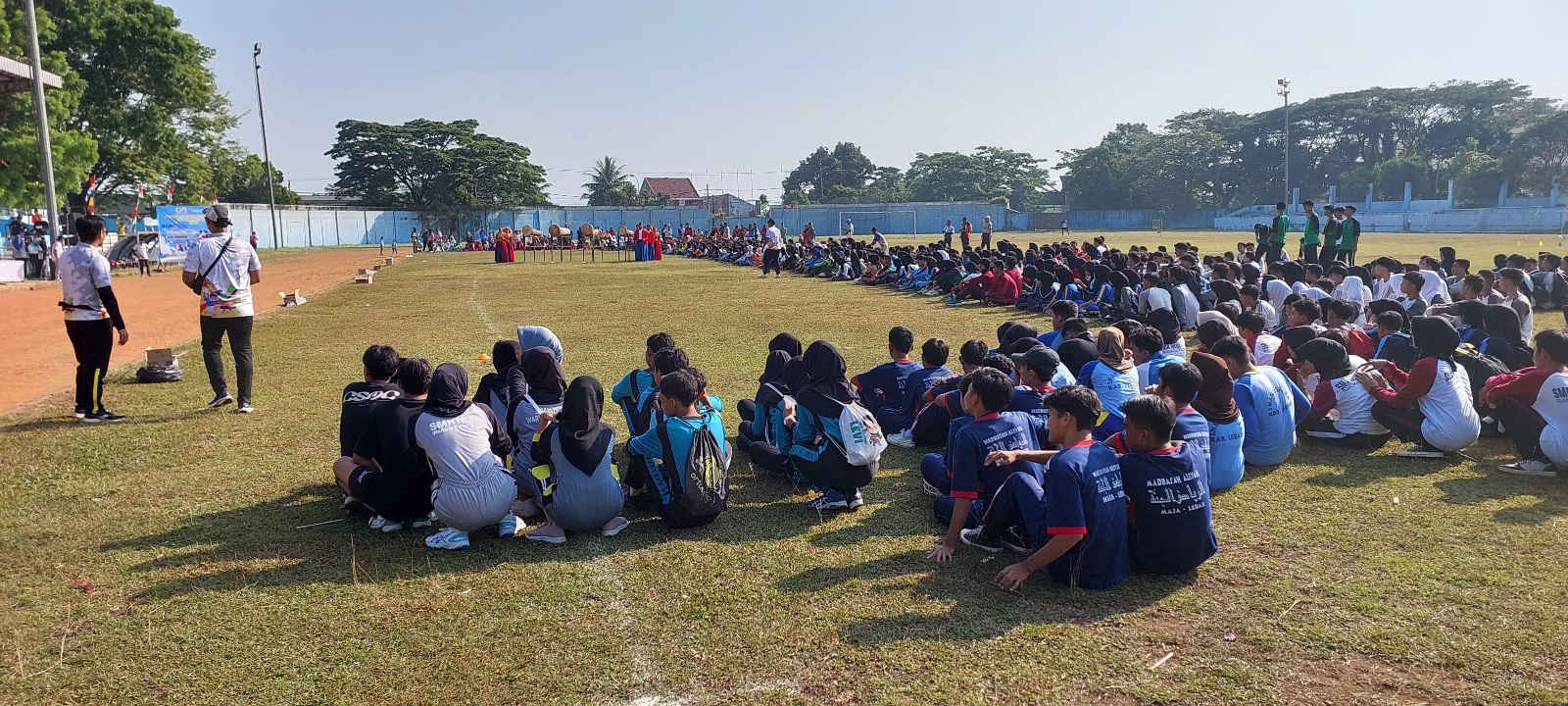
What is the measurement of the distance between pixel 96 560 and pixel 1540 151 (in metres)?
76.8

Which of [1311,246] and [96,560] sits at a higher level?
[1311,246]

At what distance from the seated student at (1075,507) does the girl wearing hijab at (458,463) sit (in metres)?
2.59

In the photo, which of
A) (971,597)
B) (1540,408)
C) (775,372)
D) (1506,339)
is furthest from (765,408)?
(1506,339)

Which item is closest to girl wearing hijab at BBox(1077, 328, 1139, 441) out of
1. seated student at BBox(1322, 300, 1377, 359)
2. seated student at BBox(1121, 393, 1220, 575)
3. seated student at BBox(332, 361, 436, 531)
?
seated student at BBox(1121, 393, 1220, 575)

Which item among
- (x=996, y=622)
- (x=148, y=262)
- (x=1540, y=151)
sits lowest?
(x=996, y=622)

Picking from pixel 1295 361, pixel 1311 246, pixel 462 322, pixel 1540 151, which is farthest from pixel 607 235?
pixel 1540 151

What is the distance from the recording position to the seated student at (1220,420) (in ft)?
17.2

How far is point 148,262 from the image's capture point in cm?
3092

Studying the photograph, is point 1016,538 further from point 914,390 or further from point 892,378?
point 892,378

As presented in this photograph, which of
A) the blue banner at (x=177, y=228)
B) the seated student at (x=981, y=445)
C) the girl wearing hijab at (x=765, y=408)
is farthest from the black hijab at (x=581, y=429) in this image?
the blue banner at (x=177, y=228)

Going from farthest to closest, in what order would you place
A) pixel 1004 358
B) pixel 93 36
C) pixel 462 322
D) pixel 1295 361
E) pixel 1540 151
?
pixel 1540 151 → pixel 93 36 → pixel 462 322 → pixel 1295 361 → pixel 1004 358

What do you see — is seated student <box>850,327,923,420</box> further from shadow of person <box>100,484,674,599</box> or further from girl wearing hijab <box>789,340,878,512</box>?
shadow of person <box>100,484,674,599</box>

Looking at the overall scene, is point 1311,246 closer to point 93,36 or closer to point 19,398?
point 19,398

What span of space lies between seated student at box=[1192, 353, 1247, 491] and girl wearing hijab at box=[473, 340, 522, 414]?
4206 millimetres
